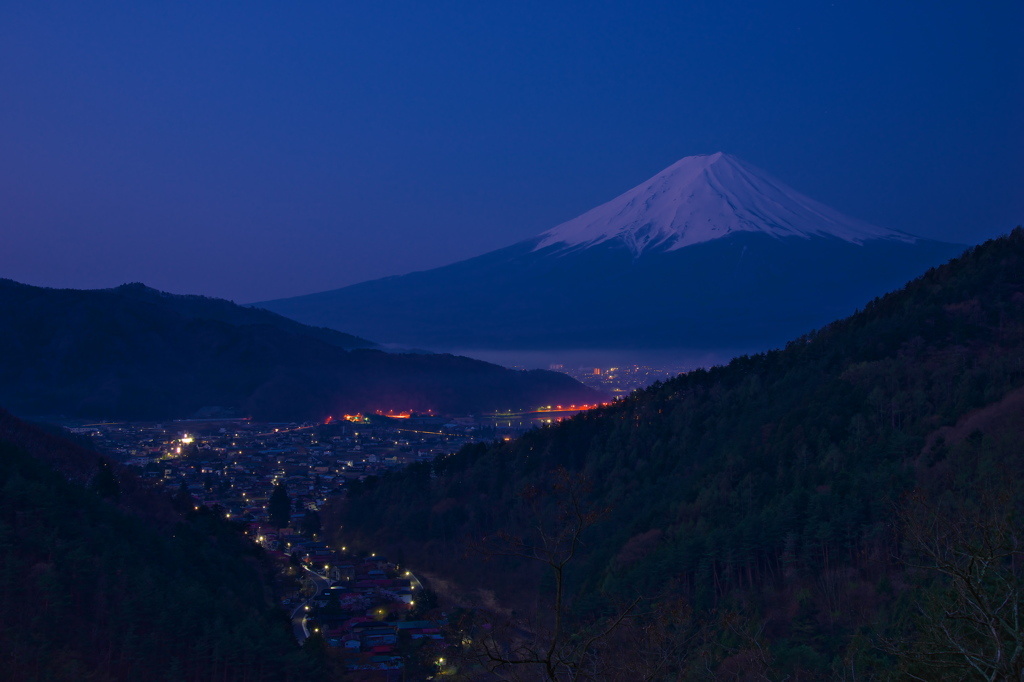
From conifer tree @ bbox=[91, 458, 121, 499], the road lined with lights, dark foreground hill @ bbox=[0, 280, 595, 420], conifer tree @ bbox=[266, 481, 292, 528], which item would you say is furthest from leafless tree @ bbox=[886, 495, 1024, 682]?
dark foreground hill @ bbox=[0, 280, 595, 420]

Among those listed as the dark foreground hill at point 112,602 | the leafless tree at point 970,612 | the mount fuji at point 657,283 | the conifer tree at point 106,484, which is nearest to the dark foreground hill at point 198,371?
the mount fuji at point 657,283

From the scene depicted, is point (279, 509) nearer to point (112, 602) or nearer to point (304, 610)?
point (304, 610)

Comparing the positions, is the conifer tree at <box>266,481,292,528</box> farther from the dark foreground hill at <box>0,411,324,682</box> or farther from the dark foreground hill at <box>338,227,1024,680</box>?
the dark foreground hill at <box>0,411,324,682</box>

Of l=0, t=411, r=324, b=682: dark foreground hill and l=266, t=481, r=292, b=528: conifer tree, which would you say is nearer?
l=0, t=411, r=324, b=682: dark foreground hill

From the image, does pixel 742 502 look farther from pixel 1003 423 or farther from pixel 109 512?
pixel 109 512

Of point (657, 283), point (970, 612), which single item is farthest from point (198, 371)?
point (970, 612)

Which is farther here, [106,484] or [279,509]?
[279,509]
